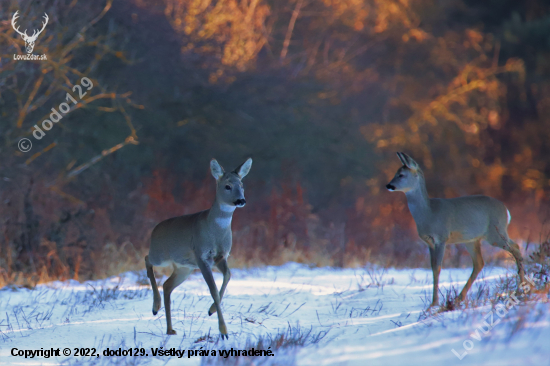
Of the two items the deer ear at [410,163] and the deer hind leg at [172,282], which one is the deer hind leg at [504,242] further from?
the deer hind leg at [172,282]

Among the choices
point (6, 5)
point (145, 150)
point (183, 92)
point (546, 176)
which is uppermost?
point (6, 5)

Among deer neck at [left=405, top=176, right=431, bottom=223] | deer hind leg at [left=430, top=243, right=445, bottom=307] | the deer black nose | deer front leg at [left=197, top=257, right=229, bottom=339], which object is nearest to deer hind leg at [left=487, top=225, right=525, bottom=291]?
deer hind leg at [left=430, top=243, right=445, bottom=307]

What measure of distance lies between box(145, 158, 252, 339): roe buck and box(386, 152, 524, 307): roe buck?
229 centimetres

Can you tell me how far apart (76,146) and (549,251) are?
403 inches

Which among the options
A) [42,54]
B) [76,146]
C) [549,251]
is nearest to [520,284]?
[549,251]

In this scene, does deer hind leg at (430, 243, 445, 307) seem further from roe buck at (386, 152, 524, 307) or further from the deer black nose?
the deer black nose

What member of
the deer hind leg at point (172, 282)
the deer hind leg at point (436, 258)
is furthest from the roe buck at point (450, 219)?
the deer hind leg at point (172, 282)

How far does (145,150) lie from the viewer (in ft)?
51.9

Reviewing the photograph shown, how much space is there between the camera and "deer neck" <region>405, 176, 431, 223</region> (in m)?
8.18

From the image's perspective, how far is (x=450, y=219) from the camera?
8109mm

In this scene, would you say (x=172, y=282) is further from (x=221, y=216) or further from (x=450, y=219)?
(x=450, y=219)

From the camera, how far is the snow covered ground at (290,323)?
15.6ft

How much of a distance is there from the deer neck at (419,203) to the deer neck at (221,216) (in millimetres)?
2550

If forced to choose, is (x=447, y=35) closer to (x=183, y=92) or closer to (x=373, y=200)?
(x=373, y=200)
